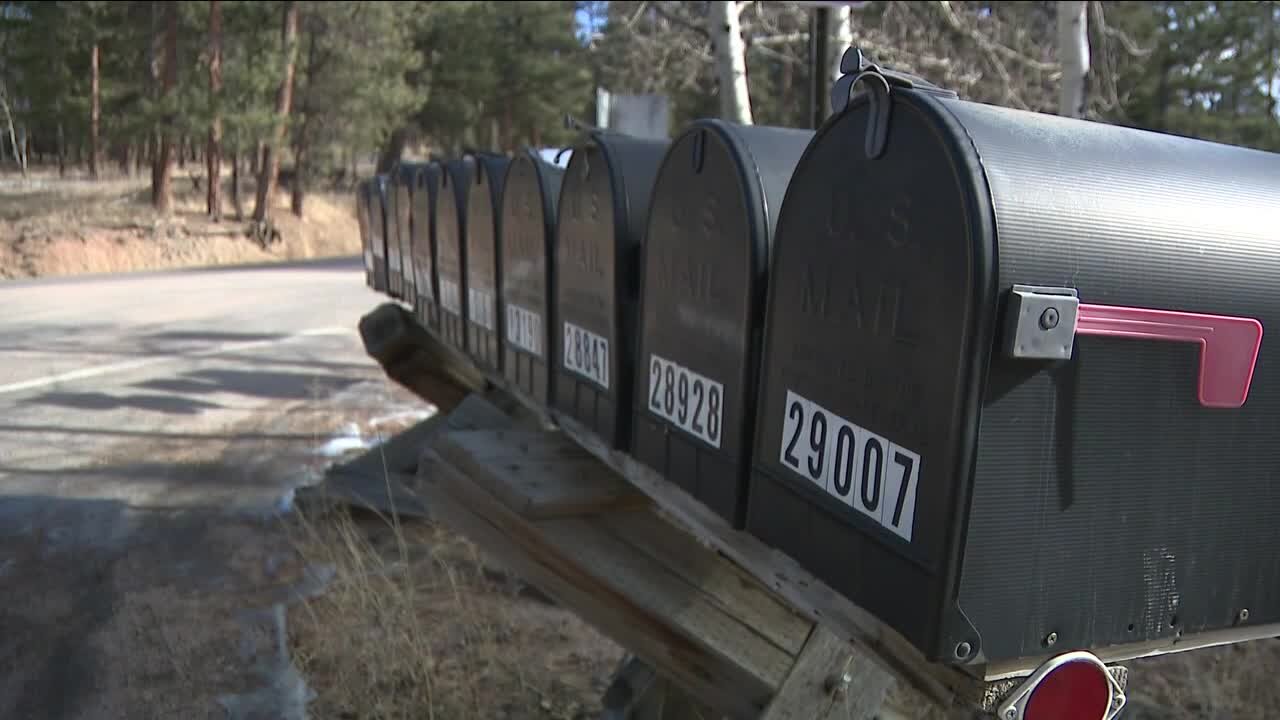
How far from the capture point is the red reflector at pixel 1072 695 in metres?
1.34

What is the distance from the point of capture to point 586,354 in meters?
2.45

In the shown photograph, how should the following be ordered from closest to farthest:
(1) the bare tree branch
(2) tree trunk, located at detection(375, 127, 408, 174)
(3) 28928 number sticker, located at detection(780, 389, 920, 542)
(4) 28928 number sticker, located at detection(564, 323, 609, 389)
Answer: (3) 28928 number sticker, located at detection(780, 389, 920, 542) < (4) 28928 number sticker, located at detection(564, 323, 609, 389) < (1) the bare tree branch < (2) tree trunk, located at detection(375, 127, 408, 174)

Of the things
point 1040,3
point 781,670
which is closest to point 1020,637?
point 781,670

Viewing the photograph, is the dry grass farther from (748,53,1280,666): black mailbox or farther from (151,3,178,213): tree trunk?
(151,3,178,213): tree trunk

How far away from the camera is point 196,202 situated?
27953mm

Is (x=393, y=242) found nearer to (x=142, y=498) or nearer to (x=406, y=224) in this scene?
A: (x=406, y=224)

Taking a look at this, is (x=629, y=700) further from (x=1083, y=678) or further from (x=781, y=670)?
(x=1083, y=678)

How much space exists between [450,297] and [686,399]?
83.2 inches

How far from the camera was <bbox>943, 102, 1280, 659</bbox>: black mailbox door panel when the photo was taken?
123cm

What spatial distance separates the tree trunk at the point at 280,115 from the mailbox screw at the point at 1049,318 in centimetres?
2443

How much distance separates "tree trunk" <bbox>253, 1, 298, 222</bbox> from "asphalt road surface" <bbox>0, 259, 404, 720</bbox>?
15.6 m

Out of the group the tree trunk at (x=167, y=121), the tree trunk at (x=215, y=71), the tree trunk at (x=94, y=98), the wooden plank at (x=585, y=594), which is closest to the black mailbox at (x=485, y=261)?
the wooden plank at (x=585, y=594)

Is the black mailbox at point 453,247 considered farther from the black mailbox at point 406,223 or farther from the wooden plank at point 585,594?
the wooden plank at point 585,594

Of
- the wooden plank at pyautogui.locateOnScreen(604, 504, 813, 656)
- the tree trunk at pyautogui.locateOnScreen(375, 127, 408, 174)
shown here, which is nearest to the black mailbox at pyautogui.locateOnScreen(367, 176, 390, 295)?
the wooden plank at pyautogui.locateOnScreen(604, 504, 813, 656)
